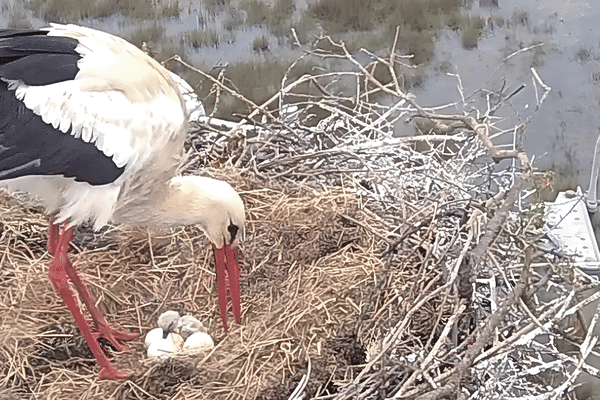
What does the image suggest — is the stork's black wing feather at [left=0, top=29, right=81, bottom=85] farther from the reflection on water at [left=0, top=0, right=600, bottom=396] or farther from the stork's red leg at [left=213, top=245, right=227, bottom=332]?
the reflection on water at [left=0, top=0, right=600, bottom=396]

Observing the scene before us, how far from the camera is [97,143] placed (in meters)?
1.20

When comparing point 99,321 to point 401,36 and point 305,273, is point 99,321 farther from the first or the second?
point 401,36

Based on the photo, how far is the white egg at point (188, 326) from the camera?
1.40 m

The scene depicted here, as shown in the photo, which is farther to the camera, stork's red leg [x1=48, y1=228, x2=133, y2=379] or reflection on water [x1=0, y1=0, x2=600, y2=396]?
reflection on water [x1=0, y1=0, x2=600, y2=396]

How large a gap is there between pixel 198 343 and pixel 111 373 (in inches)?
7.9

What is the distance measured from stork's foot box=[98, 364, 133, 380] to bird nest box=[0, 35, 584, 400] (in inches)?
0.8

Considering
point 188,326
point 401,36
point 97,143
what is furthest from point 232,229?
point 401,36

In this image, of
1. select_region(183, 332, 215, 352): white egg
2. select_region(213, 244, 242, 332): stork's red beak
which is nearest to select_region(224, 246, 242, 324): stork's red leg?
select_region(213, 244, 242, 332): stork's red beak

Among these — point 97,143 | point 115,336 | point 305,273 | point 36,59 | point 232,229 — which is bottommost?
point 115,336

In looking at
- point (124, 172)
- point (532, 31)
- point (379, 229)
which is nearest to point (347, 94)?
point (532, 31)

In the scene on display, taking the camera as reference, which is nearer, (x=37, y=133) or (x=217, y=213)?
(x=37, y=133)

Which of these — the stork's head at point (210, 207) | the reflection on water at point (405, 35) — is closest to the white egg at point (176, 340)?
the stork's head at point (210, 207)

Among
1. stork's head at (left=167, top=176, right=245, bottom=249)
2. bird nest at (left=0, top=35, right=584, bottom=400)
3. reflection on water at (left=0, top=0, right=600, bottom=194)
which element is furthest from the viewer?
reflection on water at (left=0, top=0, right=600, bottom=194)

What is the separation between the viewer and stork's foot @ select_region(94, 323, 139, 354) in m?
1.49
